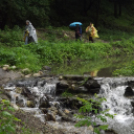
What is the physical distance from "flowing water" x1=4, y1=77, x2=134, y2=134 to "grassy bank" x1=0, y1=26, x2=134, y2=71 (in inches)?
97.1

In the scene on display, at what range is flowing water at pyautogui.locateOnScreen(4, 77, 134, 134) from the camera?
21.2 ft

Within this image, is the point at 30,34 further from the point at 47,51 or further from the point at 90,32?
the point at 90,32

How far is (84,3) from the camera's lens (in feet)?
107

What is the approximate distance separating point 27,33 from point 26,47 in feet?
4.55

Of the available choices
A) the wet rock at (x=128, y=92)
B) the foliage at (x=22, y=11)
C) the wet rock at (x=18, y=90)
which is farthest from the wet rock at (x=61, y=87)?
the foliage at (x=22, y=11)

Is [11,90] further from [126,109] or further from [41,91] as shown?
[126,109]

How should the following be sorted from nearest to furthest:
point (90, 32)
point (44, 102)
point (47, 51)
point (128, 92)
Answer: point (44, 102)
point (128, 92)
point (47, 51)
point (90, 32)

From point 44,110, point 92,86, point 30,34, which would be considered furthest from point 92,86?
point 30,34

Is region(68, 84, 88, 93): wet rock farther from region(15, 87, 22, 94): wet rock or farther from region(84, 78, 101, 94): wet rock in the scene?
region(15, 87, 22, 94): wet rock

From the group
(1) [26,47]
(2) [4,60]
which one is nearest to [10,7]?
(1) [26,47]

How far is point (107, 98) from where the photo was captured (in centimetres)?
831

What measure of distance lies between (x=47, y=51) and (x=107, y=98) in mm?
5929

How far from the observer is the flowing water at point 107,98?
255 inches

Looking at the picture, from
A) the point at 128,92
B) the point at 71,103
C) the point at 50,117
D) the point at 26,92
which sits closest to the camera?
the point at 50,117
